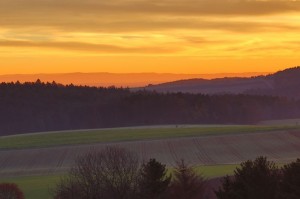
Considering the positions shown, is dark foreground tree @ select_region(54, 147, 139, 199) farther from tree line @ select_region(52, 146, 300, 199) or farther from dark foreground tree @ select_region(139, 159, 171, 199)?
dark foreground tree @ select_region(139, 159, 171, 199)

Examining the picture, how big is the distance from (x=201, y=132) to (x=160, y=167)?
70.8 meters

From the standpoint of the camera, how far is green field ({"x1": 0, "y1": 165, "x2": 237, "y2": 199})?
66113 mm

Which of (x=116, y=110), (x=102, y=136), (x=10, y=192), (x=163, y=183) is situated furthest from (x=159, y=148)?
(x=116, y=110)

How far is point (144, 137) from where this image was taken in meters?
A: 109

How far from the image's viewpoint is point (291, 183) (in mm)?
33750

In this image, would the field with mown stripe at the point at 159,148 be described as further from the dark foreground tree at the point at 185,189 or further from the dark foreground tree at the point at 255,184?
the dark foreground tree at the point at 255,184

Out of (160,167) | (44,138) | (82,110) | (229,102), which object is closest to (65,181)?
(160,167)

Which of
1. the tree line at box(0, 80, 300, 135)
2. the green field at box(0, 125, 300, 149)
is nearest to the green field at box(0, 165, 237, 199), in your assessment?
the green field at box(0, 125, 300, 149)

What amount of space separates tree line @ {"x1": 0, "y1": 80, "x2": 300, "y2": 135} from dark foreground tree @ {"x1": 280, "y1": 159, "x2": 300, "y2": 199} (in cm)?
13655

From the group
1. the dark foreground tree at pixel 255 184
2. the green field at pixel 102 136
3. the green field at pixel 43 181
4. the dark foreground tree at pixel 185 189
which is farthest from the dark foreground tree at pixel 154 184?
the green field at pixel 102 136

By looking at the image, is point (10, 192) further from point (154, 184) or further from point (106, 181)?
point (154, 184)

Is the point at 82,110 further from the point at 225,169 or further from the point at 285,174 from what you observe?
the point at 285,174

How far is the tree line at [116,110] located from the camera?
175m

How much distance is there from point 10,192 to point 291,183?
3460 cm
